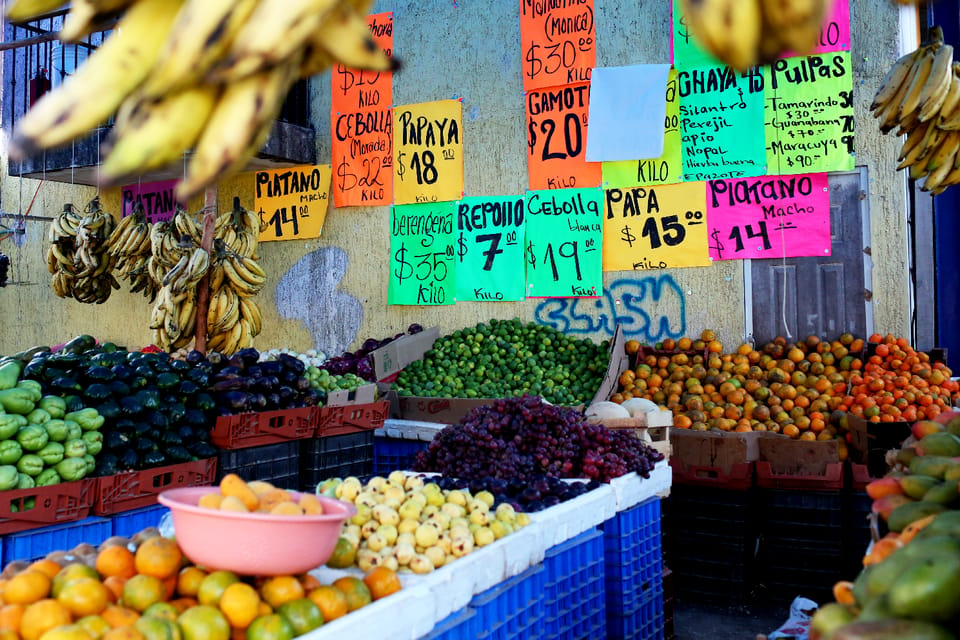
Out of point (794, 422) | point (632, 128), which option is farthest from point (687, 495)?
point (632, 128)

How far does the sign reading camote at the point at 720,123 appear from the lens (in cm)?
567

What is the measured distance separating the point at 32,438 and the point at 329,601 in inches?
75.6

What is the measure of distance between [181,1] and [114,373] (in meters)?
3.14

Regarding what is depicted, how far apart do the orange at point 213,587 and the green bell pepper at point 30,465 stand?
1.62 m

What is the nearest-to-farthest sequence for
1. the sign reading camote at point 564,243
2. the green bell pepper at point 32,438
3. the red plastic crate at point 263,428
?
the green bell pepper at point 32,438, the red plastic crate at point 263,428, the sign reading camote at point 564,243

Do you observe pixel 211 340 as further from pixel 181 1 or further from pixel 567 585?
pixel 181 1

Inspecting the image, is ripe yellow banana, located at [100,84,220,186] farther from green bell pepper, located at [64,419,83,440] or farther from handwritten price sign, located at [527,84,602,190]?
handwritten price sign, located at [527,84,602,190]

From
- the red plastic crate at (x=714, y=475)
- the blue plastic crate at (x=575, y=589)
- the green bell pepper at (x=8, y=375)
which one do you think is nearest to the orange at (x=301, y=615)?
the blue plastic crate at (x=575, y=589)

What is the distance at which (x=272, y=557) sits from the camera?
196cm

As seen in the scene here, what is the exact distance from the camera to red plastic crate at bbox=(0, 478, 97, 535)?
120 inches

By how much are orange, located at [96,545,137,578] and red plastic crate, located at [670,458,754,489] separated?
3.01m

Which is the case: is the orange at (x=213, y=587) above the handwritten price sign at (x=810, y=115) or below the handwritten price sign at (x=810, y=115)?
below

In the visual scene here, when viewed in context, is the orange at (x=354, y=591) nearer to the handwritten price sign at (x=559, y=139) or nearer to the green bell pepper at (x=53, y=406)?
the green bell pepper at (x=53, y=406)

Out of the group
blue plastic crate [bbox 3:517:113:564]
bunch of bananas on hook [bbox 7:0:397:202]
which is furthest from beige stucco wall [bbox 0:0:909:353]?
bunch of bananas on hook [bbox 7:0:397:202]
